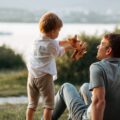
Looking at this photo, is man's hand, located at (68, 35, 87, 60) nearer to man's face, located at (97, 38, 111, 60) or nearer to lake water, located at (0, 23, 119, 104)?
man's face, located at (97, 38, 111, 60)

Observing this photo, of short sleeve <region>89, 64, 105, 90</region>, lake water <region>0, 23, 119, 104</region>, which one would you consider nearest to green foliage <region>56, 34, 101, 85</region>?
lake water <region>0, 23, 119, 104</region>

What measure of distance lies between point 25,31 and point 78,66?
486 centimetres

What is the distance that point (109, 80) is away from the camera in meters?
3.95

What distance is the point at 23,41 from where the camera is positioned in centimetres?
1378

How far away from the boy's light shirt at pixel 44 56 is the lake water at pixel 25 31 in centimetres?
595

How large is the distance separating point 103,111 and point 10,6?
14042 mm

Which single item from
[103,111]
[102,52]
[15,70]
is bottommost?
[15,70]

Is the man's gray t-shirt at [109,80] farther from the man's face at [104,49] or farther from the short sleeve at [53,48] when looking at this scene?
the short sleeve at [53,48]

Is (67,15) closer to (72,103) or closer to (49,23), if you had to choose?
(49,23)

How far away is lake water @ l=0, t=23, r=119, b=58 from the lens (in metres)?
11.8

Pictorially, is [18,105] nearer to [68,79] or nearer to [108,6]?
[68,79]

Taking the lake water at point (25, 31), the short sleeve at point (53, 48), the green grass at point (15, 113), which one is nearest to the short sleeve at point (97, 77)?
the short sleeve at point (53, 48)

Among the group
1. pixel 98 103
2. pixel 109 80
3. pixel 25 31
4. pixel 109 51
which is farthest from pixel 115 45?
pixel 25 31

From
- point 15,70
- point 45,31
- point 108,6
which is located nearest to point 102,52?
point 45,31
